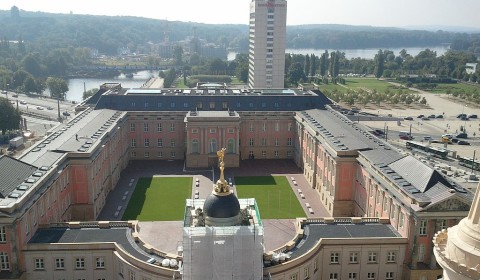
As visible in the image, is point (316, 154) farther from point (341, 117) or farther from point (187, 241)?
point (187, 241)

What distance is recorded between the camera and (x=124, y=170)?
348ft

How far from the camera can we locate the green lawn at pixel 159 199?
80.5 metres

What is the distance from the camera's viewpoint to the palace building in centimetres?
5344

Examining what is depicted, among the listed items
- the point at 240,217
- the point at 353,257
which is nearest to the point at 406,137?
the point at 353,257

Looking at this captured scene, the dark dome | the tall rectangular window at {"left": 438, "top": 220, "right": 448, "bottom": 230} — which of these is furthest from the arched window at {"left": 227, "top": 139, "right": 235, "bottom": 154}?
the dark dome

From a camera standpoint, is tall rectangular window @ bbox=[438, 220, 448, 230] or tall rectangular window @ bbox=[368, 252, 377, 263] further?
tall rectangular window @ bbox=[368, 252, 377, 263]

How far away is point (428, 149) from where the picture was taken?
125m

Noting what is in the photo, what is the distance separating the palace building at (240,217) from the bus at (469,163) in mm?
35201

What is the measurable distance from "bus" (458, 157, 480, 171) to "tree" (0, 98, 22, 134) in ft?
386

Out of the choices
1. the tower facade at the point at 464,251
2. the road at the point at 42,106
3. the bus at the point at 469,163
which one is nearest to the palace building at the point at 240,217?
the tower facade at the point at 464,251

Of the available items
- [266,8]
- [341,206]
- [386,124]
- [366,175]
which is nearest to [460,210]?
[366,175]

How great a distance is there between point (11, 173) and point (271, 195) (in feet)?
149

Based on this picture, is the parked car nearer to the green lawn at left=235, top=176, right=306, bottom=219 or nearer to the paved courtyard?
the paved courtyard

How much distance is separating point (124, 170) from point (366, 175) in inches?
2146
